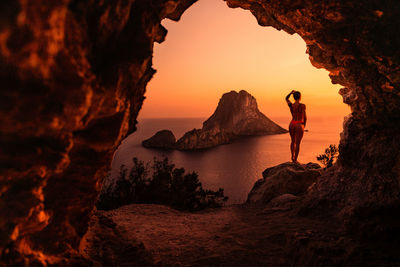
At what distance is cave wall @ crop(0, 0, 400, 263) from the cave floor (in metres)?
1.44

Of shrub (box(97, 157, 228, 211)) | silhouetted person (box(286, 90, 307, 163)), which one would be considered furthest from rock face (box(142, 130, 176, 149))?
silhouetted person (box(286, 90, 307, 163))

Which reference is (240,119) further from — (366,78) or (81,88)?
(81,88)

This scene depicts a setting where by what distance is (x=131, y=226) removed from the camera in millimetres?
6125

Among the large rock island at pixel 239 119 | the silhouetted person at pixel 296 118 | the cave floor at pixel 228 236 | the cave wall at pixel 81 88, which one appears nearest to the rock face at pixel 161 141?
the large rock island at pixel 239 119

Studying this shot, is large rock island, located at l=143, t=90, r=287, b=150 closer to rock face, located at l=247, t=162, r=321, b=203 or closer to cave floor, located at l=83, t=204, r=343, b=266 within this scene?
rock face, located at l=247, t=162, r=321, b=203

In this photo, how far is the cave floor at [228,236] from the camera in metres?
3.96

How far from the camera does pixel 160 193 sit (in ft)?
32.4

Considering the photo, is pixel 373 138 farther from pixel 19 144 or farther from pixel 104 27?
pixel 19 144

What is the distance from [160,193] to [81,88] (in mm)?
8468

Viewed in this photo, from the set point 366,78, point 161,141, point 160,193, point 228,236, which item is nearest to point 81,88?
point 228,236

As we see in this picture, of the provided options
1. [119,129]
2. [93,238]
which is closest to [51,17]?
[119,129]

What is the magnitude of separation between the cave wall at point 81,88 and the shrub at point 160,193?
6423mm

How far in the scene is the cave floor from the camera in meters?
3.96

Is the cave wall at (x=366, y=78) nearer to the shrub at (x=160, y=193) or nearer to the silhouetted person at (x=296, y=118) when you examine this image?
the silhouetted person at (x=296, y=118)
